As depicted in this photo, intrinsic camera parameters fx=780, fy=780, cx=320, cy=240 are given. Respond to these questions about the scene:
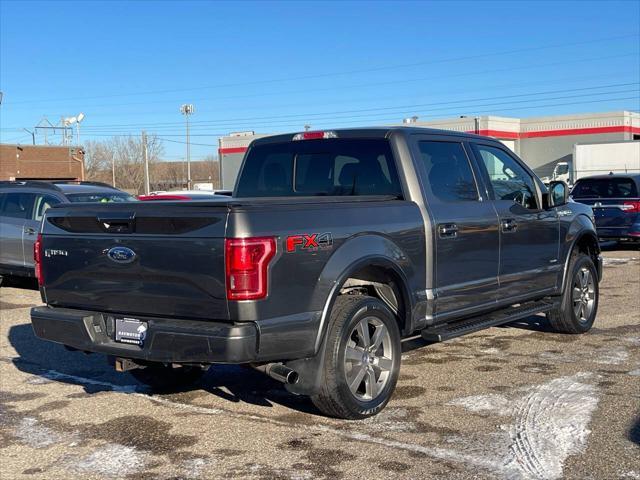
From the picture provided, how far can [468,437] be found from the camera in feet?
16.4

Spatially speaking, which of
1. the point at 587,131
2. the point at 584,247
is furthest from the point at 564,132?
the point at 584,247

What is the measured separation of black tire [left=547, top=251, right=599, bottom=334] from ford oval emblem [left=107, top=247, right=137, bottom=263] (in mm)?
4707

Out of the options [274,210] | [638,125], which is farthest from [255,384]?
[638,125]

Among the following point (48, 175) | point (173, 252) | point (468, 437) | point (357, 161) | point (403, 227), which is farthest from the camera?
point (48, 175)

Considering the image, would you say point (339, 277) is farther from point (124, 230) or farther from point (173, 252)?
point (124, 230)

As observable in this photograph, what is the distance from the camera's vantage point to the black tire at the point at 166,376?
625cm

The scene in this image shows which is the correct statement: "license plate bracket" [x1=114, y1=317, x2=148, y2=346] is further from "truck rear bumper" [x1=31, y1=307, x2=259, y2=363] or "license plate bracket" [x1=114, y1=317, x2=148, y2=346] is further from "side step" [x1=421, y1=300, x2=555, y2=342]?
"side step" [x1=421, y1=300, x2=555, y2=342]

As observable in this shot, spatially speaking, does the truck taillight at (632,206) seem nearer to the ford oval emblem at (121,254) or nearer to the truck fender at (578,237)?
the truck fender at (578,237)

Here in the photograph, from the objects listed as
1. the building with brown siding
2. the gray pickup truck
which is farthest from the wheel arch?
the building with brown siding

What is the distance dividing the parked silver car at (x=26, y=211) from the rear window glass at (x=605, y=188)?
32.7 feet

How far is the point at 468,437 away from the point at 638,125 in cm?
5349

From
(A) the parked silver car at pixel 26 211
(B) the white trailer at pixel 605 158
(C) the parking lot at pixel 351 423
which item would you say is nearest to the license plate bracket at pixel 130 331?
(C) the parking lot at pixel 351 423

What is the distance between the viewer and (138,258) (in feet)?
15.9

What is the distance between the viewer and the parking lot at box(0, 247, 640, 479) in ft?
14.9
